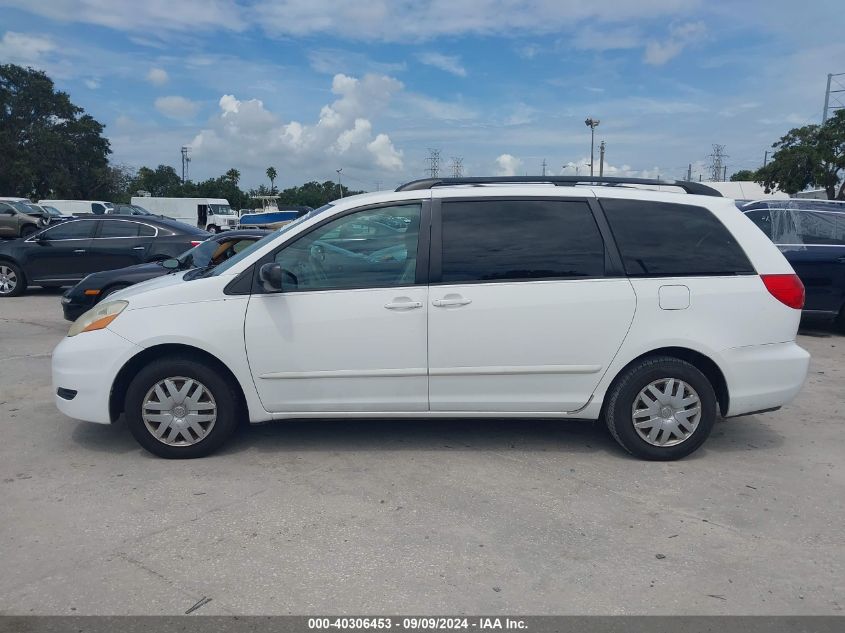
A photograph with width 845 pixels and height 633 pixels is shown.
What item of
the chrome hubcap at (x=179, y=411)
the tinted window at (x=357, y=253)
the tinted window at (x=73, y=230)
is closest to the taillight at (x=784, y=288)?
the tinted window at (x=357, y=253)

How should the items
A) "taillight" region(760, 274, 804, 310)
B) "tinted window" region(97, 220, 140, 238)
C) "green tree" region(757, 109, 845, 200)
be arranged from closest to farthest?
"taillight" region(760, 274, 804, 310)
"tinted window" region(97, 220, 140, 238)
"green tree" region(757, 109, 845, 200)

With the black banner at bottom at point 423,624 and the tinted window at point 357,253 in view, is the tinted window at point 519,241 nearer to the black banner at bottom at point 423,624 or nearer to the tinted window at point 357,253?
the tinted window at point 357,253

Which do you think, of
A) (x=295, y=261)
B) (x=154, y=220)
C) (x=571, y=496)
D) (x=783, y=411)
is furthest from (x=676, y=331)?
(x=154, y=220)

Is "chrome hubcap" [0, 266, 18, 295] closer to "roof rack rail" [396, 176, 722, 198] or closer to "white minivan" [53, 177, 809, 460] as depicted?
"white minivan" [53, 177, 809, 460]

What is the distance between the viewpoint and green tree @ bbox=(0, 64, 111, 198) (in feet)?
188

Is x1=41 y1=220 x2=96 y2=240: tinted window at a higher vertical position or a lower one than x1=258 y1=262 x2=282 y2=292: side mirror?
higher

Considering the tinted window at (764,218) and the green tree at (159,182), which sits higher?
the green tree at (159,182)

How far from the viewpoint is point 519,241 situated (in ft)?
14.8

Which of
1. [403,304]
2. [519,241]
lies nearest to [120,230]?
[403,304]

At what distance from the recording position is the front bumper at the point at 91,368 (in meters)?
4.43

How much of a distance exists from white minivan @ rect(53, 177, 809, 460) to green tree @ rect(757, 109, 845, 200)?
32750mm

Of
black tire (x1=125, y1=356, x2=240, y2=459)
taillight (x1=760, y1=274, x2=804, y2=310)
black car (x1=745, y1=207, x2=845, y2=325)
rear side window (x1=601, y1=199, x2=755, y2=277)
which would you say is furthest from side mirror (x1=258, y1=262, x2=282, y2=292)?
black car (x1=745, y1=207, x2=845, y2=325)

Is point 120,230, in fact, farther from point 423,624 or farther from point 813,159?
point 813,159

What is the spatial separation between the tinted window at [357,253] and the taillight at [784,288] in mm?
2354
